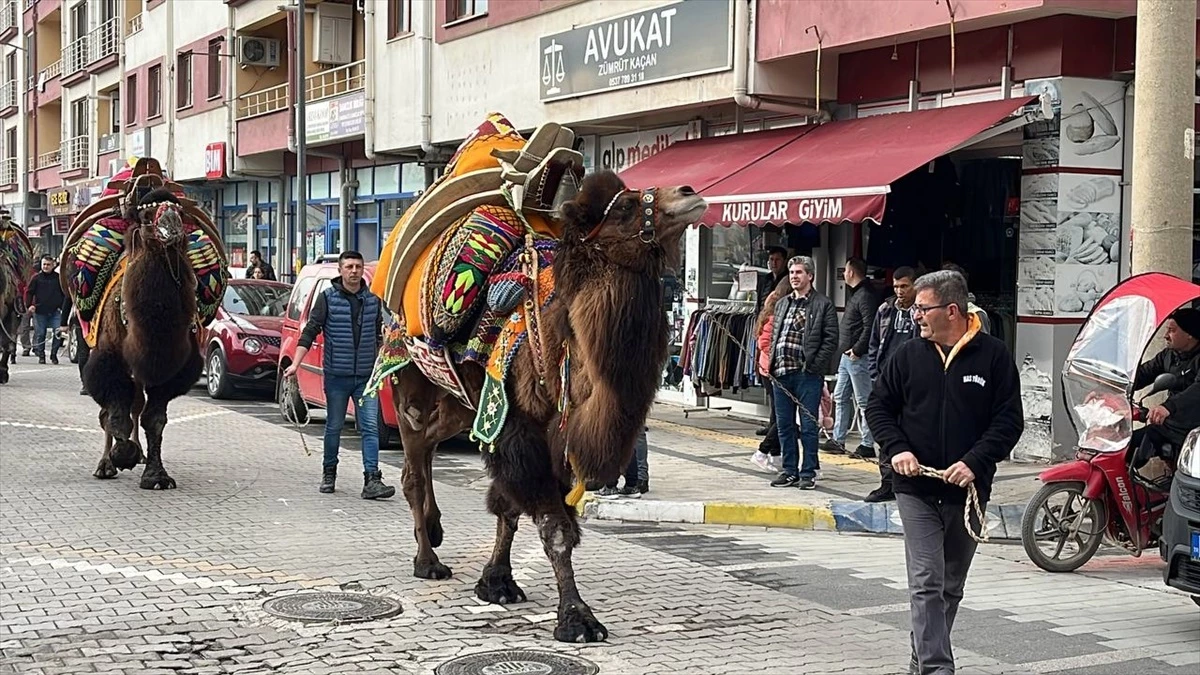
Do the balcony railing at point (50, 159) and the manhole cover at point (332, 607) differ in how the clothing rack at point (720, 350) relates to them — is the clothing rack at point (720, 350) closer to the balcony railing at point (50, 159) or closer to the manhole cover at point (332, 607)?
the manhole cover at point (332, 607)

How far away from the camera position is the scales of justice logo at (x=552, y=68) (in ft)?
59.9

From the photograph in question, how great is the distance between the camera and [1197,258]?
1298 cm

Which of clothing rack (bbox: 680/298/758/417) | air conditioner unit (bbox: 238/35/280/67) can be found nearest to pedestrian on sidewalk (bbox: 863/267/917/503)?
clothing rack (bbox: 680/298/758/417)

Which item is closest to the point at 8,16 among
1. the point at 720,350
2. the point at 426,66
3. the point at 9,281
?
the point at 426,66

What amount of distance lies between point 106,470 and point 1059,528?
787 centimetres

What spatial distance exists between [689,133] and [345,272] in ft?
24.8

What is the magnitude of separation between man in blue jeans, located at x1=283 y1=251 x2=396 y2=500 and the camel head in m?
5.13

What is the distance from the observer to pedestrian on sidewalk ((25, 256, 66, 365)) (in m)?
24.3

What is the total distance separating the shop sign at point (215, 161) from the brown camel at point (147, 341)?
22411 millimetres

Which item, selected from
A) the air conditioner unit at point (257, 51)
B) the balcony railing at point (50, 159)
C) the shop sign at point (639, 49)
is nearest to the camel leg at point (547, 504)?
the shop sign at point (639, 49)

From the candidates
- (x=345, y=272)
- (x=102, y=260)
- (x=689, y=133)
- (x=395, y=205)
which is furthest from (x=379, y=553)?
(x=395, y=205)

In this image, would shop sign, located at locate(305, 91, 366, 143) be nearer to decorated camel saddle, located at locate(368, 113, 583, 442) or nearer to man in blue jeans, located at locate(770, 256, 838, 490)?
man in blue jeans, located at locate(770, 256, 838, 490)

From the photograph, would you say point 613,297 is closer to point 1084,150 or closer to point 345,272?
point 345,272

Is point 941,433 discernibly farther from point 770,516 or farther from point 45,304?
point 45,304
